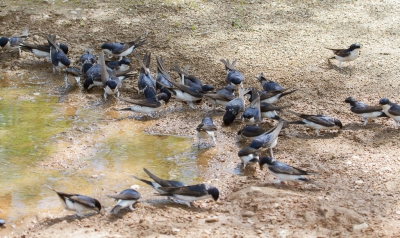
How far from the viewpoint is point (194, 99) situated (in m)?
9.38

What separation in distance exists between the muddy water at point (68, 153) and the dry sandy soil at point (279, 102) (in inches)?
13.8

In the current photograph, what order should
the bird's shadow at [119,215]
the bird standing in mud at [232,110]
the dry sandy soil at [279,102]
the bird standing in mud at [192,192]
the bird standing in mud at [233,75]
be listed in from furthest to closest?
the bird standing in mud at [233,75], the bird standing in mud at [232,110], the bird standing in mud at [192,192], the bird's shadow at [119,215], the dry sandy soil at [279,102]

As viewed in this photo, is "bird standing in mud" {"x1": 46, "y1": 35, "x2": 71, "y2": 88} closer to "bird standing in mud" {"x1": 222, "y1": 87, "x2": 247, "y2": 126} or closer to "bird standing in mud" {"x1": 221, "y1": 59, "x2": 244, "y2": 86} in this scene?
"bird standing in mud" {"x1": 221, "y1": 59, "x2": 244, "y2": 86}

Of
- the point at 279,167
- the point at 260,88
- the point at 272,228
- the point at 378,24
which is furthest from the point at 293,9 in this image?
the point at 272,228

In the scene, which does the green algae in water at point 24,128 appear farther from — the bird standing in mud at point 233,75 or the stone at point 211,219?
the bird standing in mud at point 233,75

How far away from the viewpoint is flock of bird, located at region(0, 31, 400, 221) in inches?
255

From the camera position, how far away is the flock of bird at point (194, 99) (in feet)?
21.2

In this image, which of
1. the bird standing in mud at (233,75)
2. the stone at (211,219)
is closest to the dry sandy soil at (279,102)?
the stone at (211,219)

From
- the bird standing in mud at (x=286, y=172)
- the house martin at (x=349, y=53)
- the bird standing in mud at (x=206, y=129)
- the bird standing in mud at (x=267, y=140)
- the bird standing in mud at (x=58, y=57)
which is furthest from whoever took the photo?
the bird standing in mud at (x=58, y=57)

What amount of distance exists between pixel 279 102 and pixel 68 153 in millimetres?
3564

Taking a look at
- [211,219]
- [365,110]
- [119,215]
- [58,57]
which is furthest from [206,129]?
[58,57]

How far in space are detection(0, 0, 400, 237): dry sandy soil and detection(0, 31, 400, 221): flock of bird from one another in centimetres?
19

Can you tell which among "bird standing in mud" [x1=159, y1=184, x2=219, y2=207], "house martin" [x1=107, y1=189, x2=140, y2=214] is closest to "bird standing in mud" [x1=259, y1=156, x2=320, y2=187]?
"bird standing in mud" [x1=159, y1=184, x2=219, y2=207]

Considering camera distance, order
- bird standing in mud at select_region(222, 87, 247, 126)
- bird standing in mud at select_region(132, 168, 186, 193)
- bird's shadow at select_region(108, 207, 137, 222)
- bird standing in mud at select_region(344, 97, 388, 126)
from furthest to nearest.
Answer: bird standing in mud at select_region(222, 87, 247, 126) → bird standing in mud at select_region(344, 97, 388, 126) → bird standing in mud at select_region(132, 168, 186, 193) → bird's shadow at select_region(108, 207, 137, 222)
